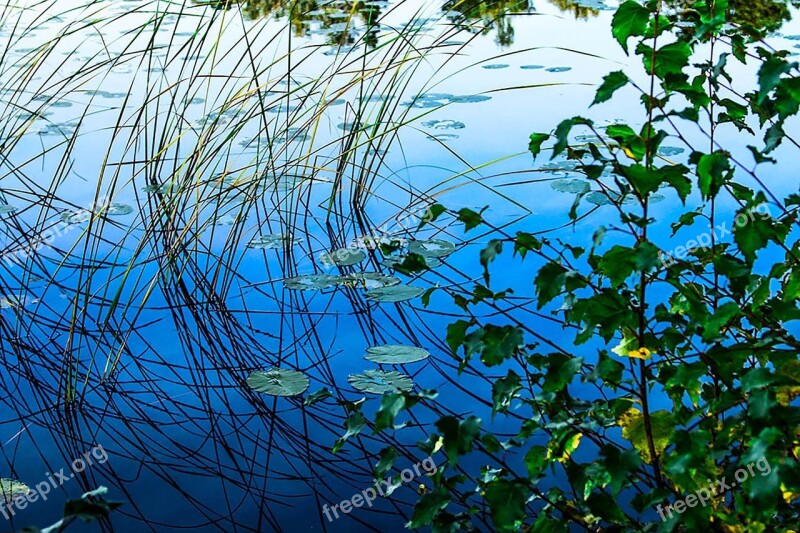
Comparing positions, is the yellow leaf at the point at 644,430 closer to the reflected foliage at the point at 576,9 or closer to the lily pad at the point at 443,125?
the lily pad at the point at 443,125

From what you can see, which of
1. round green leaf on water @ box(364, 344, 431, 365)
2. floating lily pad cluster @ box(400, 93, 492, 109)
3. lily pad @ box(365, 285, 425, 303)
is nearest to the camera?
round green leaf on water @ box(364, 344, 431, 365)

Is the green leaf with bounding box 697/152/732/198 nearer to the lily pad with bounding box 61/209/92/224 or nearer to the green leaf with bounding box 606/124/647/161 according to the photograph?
the green leaf with bounding box 606/124/647/161

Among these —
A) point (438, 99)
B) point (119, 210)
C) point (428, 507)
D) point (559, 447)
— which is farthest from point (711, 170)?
point (438, 99)

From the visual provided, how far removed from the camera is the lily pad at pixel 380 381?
2.06 meters

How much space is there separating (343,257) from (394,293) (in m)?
0.34

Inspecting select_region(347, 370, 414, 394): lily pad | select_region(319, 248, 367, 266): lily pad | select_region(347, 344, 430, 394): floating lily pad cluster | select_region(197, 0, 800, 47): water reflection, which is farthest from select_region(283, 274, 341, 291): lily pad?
select_region(197, 0, 800, 47): water reflection

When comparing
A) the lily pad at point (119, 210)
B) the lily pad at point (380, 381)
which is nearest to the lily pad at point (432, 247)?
the lily pad at point (380, 381)

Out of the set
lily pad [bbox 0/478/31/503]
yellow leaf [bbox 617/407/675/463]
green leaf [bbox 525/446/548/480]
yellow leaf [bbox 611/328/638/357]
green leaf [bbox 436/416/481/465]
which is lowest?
lily pad [bbox 0/478/31/503]

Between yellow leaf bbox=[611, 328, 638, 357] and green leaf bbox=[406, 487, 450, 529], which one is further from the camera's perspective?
yellow leaf bbox=[611, 328, 638, 357]

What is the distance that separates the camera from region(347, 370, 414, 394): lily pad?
2059 mm

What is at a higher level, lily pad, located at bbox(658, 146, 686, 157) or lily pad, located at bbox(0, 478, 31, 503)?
lily pad, located at bbox(0, 478, 31, 503)

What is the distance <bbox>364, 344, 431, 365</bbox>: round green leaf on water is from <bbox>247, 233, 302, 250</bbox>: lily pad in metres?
0.77

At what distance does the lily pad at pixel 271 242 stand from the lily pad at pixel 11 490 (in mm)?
1253

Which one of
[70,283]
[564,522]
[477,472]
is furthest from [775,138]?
[70,283]
